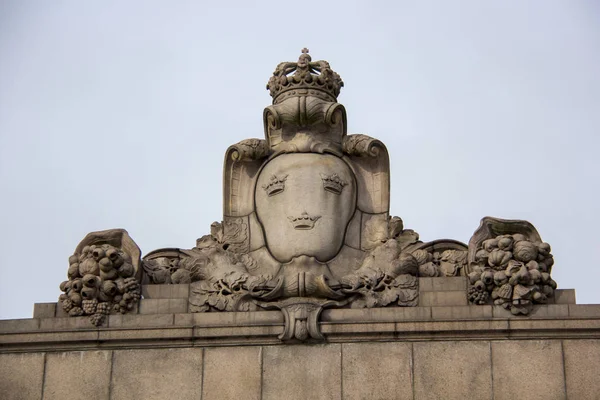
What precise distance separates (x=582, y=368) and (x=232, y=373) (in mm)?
4956

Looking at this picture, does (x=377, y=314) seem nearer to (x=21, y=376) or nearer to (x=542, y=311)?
(x=542, y=311)

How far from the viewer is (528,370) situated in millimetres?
20828

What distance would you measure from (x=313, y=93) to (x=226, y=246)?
2.81m

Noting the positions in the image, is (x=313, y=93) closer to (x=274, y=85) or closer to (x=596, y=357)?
(x=274, y=85)

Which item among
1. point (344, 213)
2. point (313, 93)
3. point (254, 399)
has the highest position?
point (313, 93)

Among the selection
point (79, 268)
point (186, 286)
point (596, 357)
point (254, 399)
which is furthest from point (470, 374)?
point (79, 268)

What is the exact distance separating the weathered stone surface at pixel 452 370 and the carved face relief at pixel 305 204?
224 cm

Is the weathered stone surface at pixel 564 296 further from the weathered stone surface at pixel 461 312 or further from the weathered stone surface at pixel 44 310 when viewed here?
the weathered stone surface at pixel 44 310

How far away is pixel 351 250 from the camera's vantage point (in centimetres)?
2233

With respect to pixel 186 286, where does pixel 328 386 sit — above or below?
below

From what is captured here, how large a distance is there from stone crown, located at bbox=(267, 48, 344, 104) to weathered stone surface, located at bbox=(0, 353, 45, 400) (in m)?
5.57

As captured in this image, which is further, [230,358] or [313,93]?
[313,93]

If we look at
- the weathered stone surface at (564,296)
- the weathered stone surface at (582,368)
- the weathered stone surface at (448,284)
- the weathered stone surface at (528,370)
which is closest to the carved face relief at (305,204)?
the weathered stone surface at (448,284)

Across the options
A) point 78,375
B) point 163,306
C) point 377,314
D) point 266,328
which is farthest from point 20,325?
point 377,314
